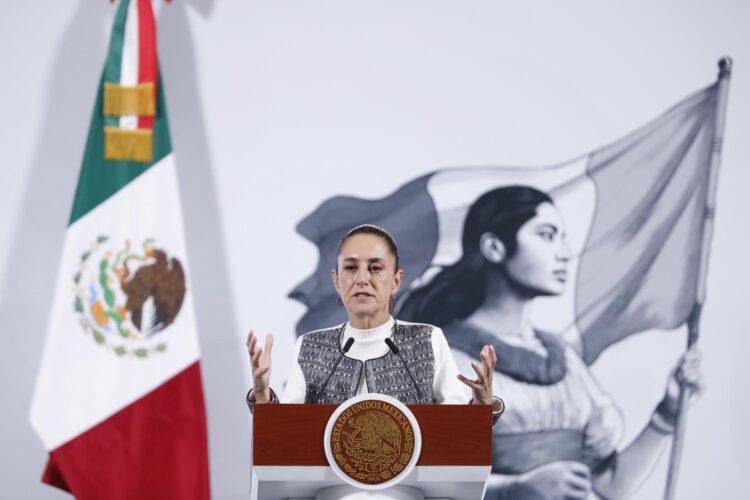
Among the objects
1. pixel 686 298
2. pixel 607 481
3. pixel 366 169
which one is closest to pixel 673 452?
pixel 607 481

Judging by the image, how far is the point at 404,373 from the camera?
2.91m

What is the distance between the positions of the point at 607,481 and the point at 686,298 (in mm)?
982

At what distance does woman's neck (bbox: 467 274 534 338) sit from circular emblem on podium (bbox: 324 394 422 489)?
232 centimetres

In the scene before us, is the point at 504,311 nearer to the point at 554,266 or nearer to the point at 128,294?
the point at 554,266

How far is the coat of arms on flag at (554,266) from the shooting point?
458 cm

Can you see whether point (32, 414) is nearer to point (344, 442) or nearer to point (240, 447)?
point (240, 447)

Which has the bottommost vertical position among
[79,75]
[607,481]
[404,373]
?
[607,481]

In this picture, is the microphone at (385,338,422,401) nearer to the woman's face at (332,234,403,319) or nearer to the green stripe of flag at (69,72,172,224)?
the woman's face at (332,234,403,319)

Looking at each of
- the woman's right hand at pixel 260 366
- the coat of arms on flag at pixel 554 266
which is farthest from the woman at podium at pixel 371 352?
the coat of arms on flag at pixel 554 266

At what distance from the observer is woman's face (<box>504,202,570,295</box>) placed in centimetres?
Answer: 470

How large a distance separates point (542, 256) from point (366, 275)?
2.01 metres

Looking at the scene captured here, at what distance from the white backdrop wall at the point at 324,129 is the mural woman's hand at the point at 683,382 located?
0.15 ft

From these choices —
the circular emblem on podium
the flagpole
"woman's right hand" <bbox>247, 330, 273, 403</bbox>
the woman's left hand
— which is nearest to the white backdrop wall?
the flagpole

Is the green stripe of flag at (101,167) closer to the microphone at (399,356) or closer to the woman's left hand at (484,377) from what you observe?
the microphone at (399,356)
